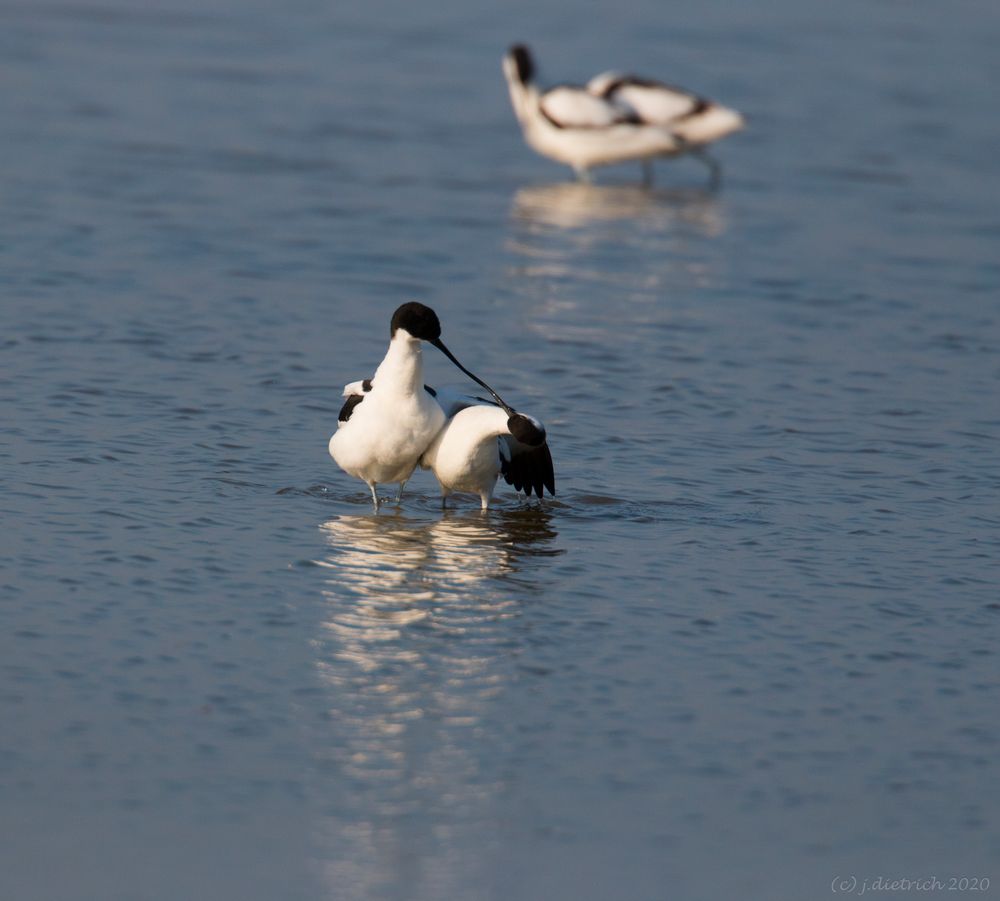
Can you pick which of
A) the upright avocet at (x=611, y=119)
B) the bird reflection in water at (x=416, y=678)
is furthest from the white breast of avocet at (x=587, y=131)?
the bird reflection in water at (x=416, y=678)

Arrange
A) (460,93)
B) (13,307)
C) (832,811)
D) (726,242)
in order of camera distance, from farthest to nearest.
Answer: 1. (460,93)
2. (726,242)
3. (13,307)
4. (832,811)

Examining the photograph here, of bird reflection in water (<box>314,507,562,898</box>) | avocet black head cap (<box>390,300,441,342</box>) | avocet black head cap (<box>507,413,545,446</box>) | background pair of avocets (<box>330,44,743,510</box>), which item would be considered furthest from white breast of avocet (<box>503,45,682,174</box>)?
avocet black head cap (<box>507,413,545,446</box>)

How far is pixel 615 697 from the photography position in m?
6.32

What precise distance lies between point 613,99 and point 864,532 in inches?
406

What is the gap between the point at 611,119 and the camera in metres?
17.6

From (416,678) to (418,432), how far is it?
204 cm

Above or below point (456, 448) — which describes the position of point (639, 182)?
above

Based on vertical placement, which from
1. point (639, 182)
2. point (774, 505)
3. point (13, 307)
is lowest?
point (774, 505)

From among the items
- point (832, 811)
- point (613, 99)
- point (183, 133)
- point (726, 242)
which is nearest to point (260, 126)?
point (183, 133)

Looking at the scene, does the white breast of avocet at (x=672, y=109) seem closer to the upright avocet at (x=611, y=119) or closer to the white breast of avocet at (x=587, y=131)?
the upright avocet at (x=611, y=119)

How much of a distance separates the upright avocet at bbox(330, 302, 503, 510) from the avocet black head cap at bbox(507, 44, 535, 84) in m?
10.2

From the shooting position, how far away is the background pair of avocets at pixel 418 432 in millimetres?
8156

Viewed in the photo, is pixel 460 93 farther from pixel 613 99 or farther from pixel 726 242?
pixel 726 242

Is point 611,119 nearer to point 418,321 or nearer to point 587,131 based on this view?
point 587,131
